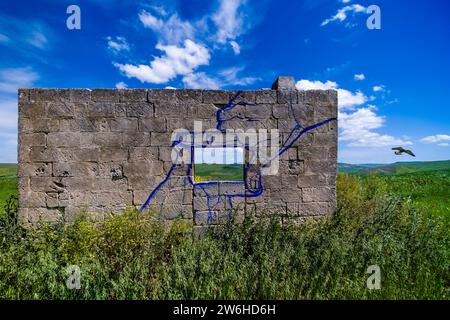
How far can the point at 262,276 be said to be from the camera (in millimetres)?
3107

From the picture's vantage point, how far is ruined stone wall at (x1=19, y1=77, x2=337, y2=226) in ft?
14.6

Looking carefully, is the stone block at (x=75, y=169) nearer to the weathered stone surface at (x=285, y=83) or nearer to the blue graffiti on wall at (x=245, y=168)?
the blue graffiti on wall at (x=245, y=168)

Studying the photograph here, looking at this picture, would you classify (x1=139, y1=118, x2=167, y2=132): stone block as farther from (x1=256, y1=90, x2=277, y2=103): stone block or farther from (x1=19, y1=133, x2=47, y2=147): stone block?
(x1=256, y1=90, x2=277, y2=103): stone block

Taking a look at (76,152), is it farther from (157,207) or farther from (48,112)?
(157,207)

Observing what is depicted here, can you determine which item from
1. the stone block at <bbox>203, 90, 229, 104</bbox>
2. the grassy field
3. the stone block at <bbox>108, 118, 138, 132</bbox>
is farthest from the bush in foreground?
the stone block at <bbox>203, 90, 229, 104</bbox>

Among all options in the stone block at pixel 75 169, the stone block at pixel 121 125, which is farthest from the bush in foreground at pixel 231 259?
the stone block at pixel 121 125

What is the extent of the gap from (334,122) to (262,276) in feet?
9.94

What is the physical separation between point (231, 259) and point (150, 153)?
2.20 meters

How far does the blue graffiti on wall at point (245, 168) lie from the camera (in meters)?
4.57

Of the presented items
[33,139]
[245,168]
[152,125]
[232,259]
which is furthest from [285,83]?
[33,139]

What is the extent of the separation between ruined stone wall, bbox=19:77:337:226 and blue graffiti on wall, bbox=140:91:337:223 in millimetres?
17

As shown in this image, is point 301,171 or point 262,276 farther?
point 301,171

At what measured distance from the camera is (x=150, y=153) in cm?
457
